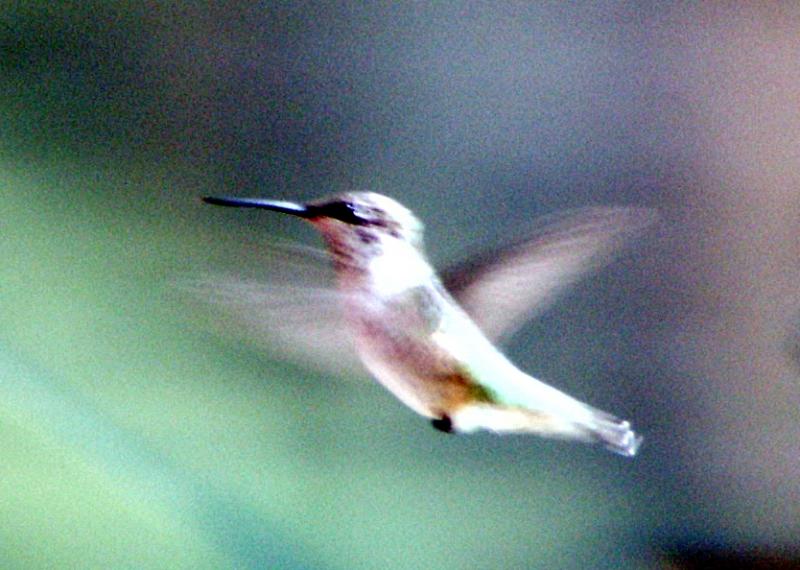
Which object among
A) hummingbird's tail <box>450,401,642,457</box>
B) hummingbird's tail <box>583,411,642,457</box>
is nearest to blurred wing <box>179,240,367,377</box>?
hummingbird's tail <box>450,401,642,457</box>

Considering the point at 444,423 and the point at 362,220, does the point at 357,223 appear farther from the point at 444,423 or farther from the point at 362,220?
the point at 444,423

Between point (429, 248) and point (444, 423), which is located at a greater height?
point (429, 248)

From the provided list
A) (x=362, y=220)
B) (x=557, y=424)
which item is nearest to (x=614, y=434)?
(x=557, y=424)

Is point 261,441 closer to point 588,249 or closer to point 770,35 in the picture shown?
point 588,249

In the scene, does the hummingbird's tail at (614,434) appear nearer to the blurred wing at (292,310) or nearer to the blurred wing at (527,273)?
the blurred wing at (527,273)

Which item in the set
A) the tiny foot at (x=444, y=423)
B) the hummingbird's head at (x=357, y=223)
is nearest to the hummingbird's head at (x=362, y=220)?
the hummingbird's head at (x=357, y=223)

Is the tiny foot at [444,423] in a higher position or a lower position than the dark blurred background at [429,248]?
lower
